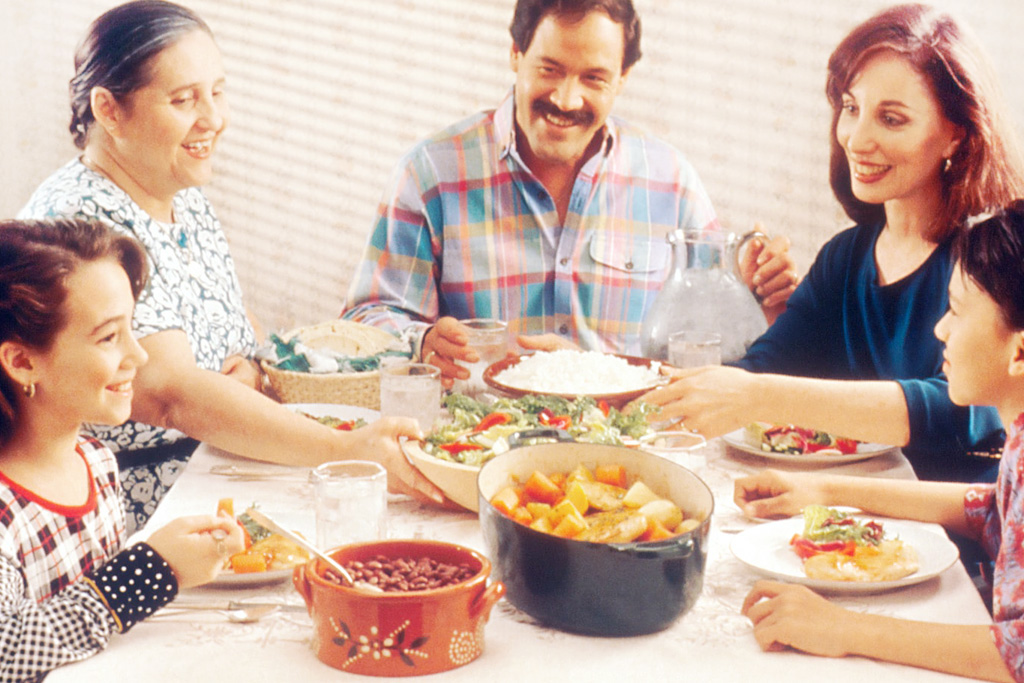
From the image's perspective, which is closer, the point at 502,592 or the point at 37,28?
the point at 502,592

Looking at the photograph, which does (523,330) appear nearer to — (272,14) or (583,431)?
(583,431)

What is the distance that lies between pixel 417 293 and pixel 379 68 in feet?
4.75

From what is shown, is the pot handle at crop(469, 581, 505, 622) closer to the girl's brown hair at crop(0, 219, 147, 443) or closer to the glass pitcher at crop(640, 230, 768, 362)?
the girl's brown hair at crop(0, 219, 147, 443)

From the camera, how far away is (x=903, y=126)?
1853 millimetres

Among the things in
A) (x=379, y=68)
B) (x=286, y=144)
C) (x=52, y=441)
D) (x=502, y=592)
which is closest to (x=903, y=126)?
(x=502, y=592)

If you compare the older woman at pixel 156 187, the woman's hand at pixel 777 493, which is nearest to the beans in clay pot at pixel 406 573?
the woman's hand at pixel 777 493

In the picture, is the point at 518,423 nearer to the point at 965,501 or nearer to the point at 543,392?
the point at 543,392

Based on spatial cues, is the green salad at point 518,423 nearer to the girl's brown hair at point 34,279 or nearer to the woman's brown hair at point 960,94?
the girl's brown hair at point 34,279

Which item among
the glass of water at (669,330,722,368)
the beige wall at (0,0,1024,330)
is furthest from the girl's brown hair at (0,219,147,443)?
the beige wall at (0,0,1024,330)

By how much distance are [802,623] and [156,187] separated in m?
1.58

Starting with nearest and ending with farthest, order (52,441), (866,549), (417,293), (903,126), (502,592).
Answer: (502,592), (866,549), (52,441), (903,126), (417,293)

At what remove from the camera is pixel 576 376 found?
1661mm

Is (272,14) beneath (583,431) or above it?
above

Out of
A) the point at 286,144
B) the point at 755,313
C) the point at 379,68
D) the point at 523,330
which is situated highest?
the point at 379,68
